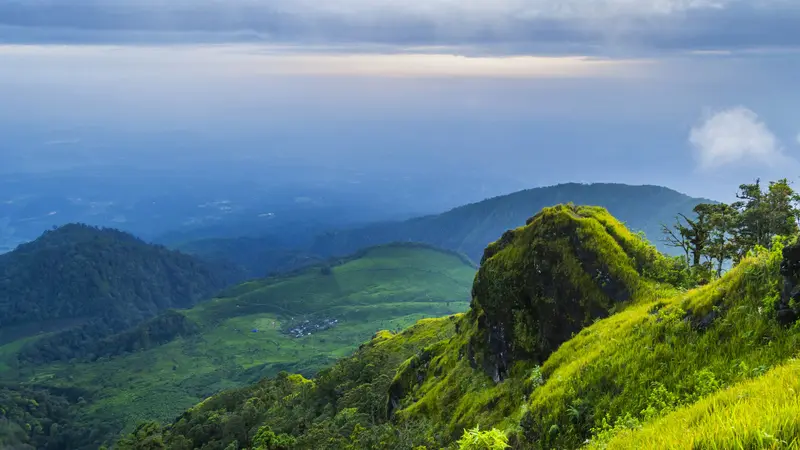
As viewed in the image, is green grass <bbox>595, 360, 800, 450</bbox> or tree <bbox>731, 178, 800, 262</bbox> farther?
tree <bbox>731, 178, 800, 262</bbox>

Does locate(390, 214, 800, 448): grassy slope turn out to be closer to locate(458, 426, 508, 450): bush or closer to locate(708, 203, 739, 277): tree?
locate(458, 426, 508, 450): bush

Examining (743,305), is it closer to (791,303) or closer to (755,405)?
(791,303)

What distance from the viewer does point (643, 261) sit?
24.8 m

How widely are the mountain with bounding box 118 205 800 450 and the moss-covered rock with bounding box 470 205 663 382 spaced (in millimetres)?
72

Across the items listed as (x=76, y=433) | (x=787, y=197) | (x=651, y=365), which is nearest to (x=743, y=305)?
(x=651, y=365)

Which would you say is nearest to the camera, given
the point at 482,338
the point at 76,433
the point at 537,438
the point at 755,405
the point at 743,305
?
the point at 755,405

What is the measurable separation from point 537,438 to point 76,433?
186 metres

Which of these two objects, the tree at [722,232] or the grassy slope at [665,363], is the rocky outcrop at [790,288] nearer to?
the grassy slope at [665,363]

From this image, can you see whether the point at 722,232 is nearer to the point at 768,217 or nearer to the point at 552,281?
the point at 768,217

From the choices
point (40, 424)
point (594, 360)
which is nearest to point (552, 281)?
point (594, 360)

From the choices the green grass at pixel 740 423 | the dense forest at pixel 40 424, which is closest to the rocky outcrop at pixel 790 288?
the green grass at pixel 740 423

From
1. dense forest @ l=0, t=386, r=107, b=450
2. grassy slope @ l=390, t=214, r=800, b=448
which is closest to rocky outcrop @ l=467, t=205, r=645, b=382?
grassy slope @ l=390, t=214, r=800, b=448

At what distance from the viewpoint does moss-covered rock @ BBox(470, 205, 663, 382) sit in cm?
2458

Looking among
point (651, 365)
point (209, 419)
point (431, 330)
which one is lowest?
point (209, 419)
